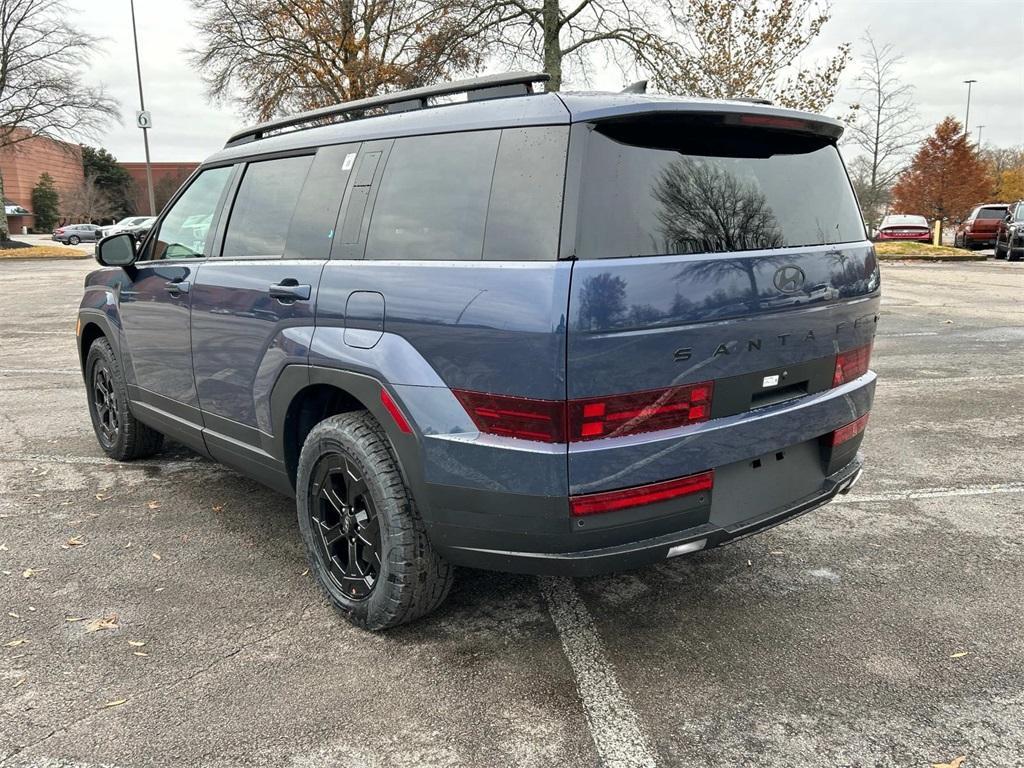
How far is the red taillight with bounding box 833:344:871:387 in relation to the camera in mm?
2953

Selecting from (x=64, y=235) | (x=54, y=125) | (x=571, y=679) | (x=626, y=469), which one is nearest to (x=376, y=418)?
(x=626, y=469)

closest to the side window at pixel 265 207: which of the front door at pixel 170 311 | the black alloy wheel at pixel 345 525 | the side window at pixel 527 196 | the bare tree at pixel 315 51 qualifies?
the front door at pixel 170 311

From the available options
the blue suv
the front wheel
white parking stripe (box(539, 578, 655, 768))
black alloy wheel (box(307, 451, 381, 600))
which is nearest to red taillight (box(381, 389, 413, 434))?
the blue suv

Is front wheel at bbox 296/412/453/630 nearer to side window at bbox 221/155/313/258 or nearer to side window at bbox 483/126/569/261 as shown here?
side window at bbox 483/126/569/261

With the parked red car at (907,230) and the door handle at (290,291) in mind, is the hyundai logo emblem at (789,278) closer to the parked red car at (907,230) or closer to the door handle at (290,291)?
the door handle at (290,291)

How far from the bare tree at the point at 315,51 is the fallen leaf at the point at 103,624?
749 inches

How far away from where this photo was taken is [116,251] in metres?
4.25

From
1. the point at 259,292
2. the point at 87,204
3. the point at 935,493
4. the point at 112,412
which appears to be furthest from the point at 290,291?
the point at 87,204

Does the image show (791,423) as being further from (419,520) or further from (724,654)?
(419,520)

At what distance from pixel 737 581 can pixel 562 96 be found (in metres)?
2.11

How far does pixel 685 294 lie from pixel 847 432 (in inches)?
44.2

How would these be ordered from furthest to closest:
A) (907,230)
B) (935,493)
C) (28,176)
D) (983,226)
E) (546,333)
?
(28,176), (907,230), (983,226), (935,493), (546,333)

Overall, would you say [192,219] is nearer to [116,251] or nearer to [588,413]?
[116,251]

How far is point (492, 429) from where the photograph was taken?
7.93 feet
